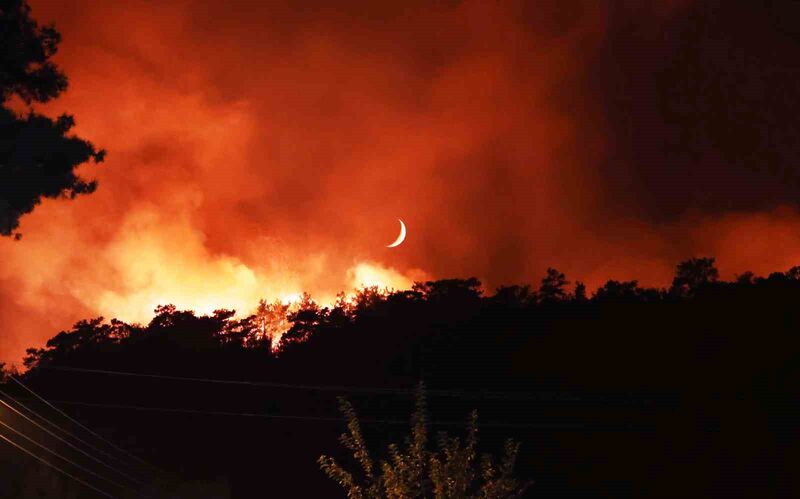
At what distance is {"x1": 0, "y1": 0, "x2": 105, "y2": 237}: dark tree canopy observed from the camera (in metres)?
14.0

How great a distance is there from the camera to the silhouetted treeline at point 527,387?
22.4 metres

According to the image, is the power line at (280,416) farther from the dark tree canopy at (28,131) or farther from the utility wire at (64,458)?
the dark tree canopy at (28,131)

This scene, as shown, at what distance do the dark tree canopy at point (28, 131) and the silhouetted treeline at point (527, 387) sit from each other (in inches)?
522

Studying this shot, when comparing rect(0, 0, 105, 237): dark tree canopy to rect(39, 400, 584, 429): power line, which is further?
rect(39, 400, 584, 429): power line

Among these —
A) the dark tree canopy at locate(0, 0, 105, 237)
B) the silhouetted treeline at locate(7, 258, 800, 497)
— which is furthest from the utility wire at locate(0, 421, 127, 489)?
the dark tree canopy at locate(0, 0, 105, 237)

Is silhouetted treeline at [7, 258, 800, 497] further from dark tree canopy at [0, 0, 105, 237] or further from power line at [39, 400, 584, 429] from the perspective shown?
dark tree canopy at [0, 0, 105, 237]

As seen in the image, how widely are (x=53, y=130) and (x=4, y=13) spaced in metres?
2.30

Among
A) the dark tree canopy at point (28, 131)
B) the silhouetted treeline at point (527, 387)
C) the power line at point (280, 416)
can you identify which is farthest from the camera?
the power line at point (280, 416)

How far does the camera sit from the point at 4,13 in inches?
555

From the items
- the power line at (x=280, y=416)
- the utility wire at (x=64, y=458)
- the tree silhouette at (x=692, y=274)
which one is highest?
the tree silhouette at (x=692, y=274)

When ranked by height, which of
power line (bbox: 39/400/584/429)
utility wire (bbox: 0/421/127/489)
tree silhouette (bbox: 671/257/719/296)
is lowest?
utility wire (bbox: 0/421/127/489)

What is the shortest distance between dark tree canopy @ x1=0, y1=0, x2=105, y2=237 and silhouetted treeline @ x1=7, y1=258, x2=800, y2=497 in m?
13.3

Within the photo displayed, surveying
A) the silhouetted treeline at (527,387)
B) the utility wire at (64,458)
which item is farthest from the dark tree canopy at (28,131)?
the silhouetted treeline at (527,387)

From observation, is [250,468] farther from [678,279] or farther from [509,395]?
[678,279]
